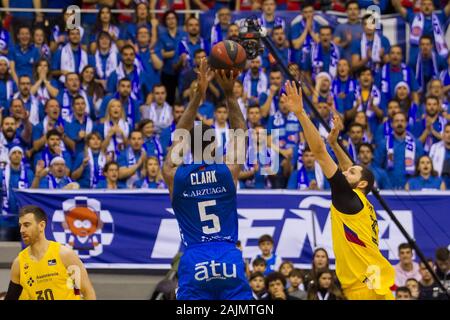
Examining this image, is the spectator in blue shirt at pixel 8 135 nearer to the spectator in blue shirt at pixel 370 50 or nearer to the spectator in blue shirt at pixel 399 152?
the spectator in blue shirt at pixel 399 152

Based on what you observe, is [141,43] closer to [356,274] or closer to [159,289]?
[159,289]

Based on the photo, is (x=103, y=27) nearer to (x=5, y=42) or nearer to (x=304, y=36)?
(x=5, y=42)

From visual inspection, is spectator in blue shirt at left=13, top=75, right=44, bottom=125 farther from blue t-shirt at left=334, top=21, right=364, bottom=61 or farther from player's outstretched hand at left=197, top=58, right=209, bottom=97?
player's outstretched hand at left=197, top=58, right=209, bottom=97

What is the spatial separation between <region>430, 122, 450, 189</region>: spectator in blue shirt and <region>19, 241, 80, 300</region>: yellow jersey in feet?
26.7

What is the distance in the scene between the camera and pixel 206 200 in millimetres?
9859

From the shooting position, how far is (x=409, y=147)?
58.4ft

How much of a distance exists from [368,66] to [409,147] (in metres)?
2.36

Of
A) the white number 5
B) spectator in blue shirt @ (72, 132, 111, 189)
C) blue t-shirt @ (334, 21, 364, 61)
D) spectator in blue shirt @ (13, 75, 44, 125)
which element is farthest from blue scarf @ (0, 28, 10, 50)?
the white number 5

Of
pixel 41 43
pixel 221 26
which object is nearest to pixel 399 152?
pixel 221 26

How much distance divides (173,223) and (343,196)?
623cm

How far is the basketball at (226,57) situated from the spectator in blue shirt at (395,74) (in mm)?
8938

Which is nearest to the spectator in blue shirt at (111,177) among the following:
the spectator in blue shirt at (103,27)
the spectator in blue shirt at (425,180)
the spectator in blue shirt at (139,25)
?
the spectator in blue shirt at (103,27)

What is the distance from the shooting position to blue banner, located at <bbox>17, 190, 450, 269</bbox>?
53.1ft

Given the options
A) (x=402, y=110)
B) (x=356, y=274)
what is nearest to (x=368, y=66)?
(x=402, y=110)
